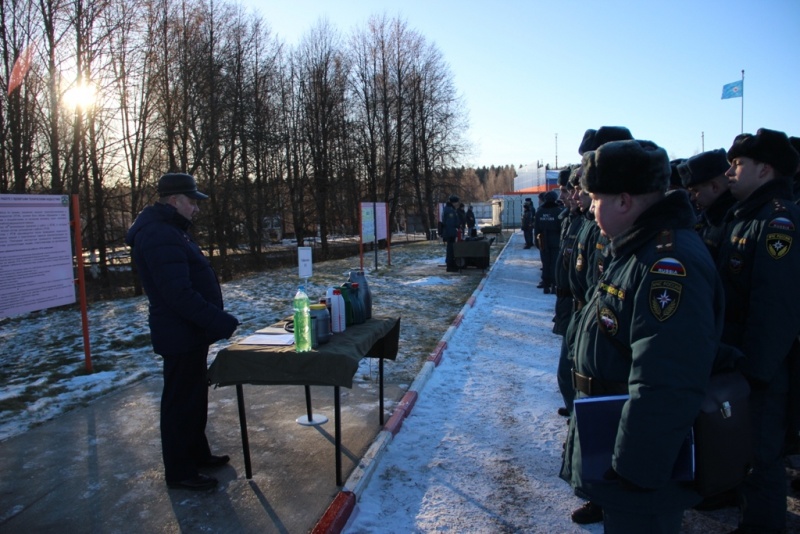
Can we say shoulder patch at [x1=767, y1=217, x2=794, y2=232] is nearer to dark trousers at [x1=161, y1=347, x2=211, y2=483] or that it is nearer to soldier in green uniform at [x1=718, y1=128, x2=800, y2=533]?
soldier in green uniform at [x1=718, y1=128, x2=800, y2=533]

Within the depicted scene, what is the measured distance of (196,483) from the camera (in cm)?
353

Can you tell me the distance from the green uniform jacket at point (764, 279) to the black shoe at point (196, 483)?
3.27 meters

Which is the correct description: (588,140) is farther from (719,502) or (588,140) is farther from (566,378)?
(719,502)

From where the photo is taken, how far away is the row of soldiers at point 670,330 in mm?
1635

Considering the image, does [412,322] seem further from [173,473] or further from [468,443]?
[173,473]

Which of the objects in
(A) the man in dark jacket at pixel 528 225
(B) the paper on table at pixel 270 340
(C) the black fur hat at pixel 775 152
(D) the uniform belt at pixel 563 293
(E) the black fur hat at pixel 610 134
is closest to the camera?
(C) the black fur hat at pixel 775 152

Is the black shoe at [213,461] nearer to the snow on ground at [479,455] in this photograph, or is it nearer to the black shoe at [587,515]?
the snow on ground at [479,455]

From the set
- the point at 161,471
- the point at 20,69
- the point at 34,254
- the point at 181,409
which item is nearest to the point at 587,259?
the point at 181,409

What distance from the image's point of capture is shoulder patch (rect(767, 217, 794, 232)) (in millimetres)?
2691

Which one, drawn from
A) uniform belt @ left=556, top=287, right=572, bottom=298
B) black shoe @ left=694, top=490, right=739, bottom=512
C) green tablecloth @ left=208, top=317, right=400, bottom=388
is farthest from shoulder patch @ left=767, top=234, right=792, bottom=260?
green tablecloth @ left=208, top=317, right=400, bottom=388

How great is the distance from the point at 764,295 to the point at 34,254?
265 inches

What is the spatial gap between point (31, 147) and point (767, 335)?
63.5 ft

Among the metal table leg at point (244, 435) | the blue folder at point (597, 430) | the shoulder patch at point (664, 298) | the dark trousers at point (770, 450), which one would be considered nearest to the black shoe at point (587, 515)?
the dark trousers at point (770, 450)

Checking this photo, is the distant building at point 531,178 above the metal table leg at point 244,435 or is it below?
above
